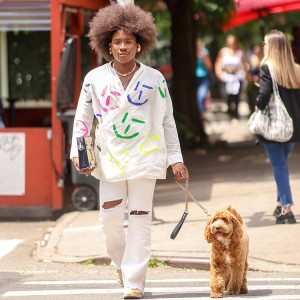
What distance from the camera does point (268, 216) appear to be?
9.31 metres

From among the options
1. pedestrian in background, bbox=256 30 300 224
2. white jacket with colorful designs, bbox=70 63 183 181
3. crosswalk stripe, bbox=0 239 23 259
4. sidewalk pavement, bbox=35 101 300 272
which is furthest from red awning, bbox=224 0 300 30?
white jacket with colorful designs, bbox=70 63 183 181

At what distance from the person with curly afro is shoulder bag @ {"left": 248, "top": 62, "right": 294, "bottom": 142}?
2.80 metres

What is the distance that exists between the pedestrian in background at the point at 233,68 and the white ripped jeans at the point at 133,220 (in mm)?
14569

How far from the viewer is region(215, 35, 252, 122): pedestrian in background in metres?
20.7

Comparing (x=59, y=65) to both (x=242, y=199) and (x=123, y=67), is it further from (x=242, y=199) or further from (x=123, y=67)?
(x=123, y=67)

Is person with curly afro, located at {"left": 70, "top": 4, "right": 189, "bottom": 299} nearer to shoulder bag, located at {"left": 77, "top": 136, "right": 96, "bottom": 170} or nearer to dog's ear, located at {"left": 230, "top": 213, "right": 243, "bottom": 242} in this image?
shoulder bag, located at {"left": 77, "top": 136, "right": 96, "bottom": 170}

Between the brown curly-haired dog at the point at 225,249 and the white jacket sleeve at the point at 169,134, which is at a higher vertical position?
the white jacket sleeve at the point at 169,134

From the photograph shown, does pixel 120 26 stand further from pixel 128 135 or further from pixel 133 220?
pixel 133 220

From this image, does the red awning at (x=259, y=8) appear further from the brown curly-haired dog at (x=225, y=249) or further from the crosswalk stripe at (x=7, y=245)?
the brown curly-haired dog at (x=225, y=249)

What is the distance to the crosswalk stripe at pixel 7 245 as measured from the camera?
8.69 meters

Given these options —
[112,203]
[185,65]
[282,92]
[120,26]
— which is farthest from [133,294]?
[185,65]

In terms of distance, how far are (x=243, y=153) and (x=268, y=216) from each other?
20.1ft

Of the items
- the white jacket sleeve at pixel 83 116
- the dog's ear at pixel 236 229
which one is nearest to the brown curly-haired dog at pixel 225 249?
the dog's ear at pixel 236 229

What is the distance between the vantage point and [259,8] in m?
14.8
